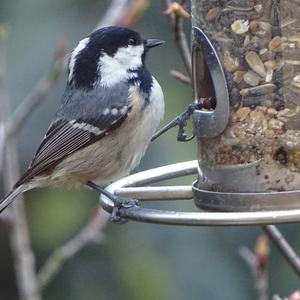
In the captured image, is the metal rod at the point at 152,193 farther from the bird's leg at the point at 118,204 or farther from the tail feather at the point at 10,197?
the tail feather at the point at 10,197

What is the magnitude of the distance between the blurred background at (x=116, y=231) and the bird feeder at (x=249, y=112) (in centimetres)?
138

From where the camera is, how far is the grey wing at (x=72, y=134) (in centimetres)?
418

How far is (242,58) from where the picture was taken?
3.69 metres

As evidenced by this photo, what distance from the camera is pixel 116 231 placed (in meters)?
5.50

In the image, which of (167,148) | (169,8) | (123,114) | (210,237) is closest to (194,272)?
(210,237)

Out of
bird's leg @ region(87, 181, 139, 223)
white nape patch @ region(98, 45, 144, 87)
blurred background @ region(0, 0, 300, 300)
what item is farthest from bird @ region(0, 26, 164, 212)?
blurred background @ region(0, 0, 300, 300)

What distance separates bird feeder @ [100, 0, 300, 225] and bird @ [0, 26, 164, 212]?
0.39 metres

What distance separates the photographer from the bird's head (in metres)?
4.18

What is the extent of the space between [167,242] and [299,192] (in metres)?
1.91

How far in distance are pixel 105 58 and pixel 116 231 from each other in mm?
1503

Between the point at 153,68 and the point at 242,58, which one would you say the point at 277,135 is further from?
the point at 153,68

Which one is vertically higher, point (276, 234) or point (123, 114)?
point (123, 114)

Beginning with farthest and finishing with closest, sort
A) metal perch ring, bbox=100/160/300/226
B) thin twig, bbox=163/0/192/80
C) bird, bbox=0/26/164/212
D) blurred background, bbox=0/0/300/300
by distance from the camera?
blurred background, bbox=0/0/300/300 < bird, bbox=0/26/164/212 < thin twig, bbox=163/0/192/80 < metal perch ring, bbox=100/160/300/226

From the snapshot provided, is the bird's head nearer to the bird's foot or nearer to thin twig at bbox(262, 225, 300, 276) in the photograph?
the bird's foot
